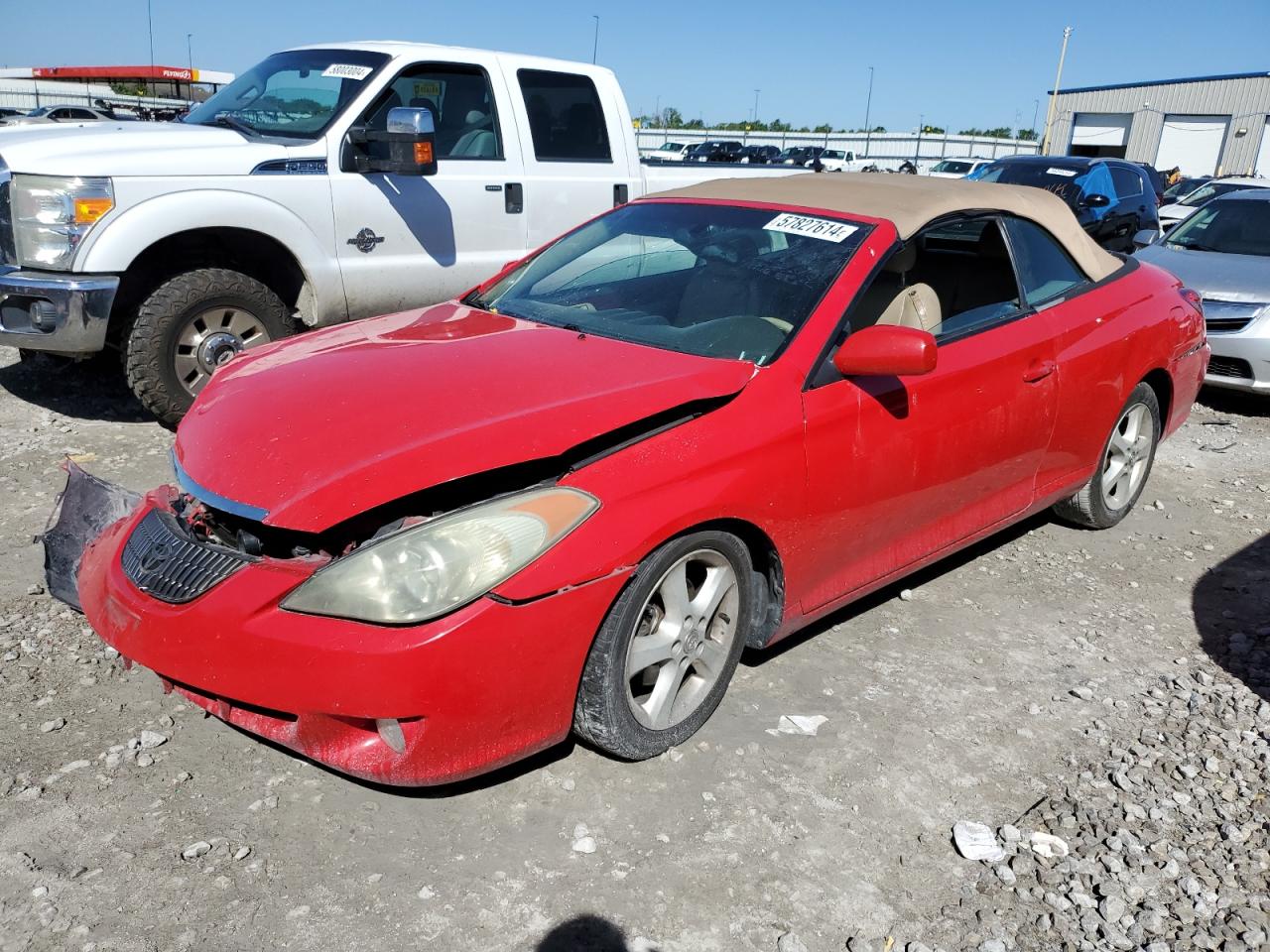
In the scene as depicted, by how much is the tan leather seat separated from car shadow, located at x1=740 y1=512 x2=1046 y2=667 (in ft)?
2.96

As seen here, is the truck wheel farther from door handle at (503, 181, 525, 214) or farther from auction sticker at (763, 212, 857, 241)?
auction sticker at (763, 212, 857, 241)

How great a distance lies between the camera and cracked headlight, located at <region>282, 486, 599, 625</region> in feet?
7.86

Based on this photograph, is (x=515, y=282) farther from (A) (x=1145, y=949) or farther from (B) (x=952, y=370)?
(A) (x=1145, y=949)

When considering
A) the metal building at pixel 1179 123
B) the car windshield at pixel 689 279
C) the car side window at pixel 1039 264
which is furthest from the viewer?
the metal building at pixel 1179 123

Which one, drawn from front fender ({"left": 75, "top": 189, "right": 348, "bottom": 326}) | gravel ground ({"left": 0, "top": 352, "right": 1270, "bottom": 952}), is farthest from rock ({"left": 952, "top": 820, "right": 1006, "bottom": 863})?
front fender ({"left": 75, "top": 189, "right": 348, "bottom": 326})

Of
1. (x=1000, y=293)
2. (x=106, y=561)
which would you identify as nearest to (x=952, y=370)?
(x=1000, y=293)

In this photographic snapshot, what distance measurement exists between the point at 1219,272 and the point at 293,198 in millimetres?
6784

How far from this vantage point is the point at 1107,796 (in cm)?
294

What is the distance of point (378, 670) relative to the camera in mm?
2346

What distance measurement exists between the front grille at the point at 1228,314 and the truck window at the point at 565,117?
4539 millimetres

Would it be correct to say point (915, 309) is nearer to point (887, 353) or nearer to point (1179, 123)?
point (887, 353)

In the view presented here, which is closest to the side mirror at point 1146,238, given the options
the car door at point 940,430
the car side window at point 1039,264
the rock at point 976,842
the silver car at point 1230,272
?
the silver car at point 1230,272

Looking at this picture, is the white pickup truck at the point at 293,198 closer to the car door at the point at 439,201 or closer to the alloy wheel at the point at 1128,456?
the car door at the point at 439,201

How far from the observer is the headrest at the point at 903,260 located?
3.56 metres
